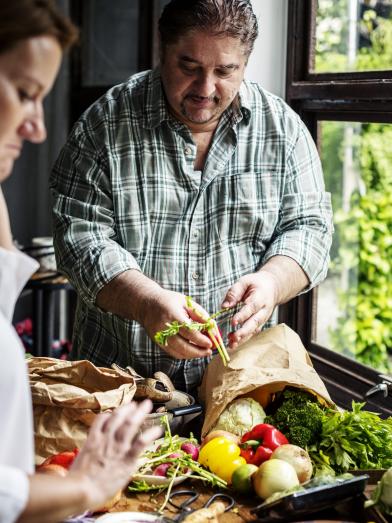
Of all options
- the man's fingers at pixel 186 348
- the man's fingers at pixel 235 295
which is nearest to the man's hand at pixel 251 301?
the man's fingers at pixel 235 295

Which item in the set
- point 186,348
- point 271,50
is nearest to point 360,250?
point 271,50

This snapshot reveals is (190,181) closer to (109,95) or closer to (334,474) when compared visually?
(109,95)

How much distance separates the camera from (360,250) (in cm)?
421

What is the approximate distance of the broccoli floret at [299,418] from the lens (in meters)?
2.25

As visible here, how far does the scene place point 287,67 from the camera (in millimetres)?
3754

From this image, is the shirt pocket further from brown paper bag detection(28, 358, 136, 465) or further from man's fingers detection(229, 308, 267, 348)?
brown paper bag detection(28, 358, 136, 465)

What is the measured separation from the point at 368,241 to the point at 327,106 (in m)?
0.95

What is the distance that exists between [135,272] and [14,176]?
10.7 ft

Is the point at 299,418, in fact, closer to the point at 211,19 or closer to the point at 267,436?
the point at 267,436

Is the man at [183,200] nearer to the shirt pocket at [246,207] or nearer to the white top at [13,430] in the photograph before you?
the shirt pocket at [246,207]

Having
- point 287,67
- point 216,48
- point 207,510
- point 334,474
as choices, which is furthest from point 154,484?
point 287,67

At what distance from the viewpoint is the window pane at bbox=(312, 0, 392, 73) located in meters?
3.69

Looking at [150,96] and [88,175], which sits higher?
[150,96]

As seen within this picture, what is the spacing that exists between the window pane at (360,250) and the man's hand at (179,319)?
1576 mm
